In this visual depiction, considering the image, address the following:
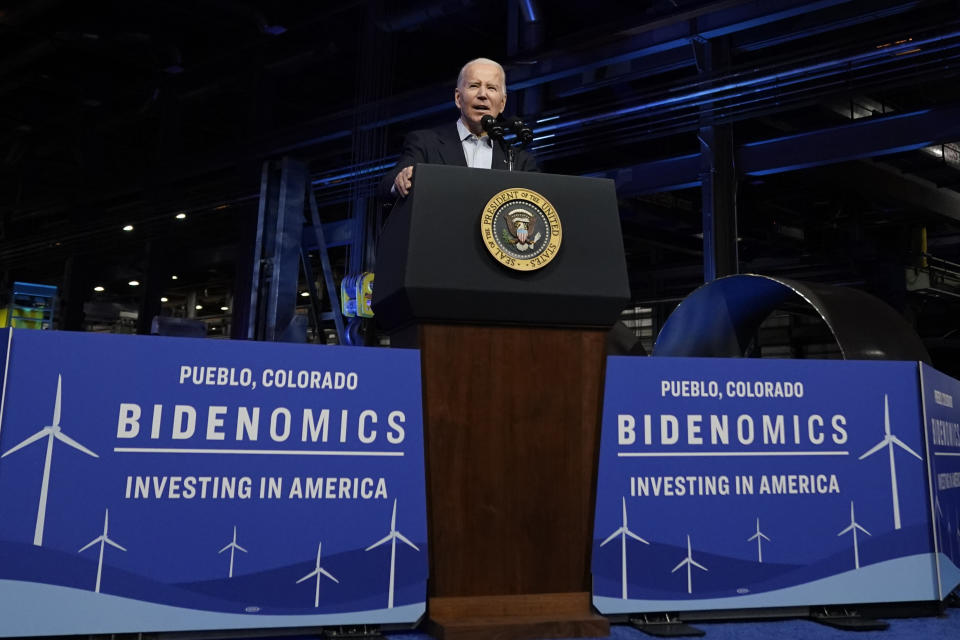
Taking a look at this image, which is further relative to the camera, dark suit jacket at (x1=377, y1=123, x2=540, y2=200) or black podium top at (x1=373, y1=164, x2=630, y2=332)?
dark suit jacket at (x1=377, y1=123, x2=540, y2=200)

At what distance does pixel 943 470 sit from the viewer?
2146 millimetres

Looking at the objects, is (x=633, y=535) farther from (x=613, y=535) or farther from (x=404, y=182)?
(x=404, y=182)

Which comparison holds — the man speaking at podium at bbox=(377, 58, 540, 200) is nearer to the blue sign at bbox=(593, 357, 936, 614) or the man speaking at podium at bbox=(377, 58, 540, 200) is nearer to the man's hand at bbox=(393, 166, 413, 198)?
the man's hand at bbox=(393, 166, 413, 198)

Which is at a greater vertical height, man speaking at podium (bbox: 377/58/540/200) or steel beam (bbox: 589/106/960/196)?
steel beam (bbox: 589/106/960/196)

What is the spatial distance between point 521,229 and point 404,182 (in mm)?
291

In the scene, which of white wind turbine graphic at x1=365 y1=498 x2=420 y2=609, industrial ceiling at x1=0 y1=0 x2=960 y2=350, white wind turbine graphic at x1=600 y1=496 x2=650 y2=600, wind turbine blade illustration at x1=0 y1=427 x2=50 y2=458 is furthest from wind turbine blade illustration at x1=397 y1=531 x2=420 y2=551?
industrial ceiling at x1=0 y1=0 x2=960 y2=350

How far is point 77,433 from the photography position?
1539 mm

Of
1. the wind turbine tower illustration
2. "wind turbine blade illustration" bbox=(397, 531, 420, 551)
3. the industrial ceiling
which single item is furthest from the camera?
the industrial ceiling

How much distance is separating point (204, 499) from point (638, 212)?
10243 mm

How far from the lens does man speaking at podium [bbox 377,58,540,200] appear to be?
6.62 ft

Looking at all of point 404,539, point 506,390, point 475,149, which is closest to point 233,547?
point 404,539

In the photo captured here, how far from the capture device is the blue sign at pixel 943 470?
6.72 feet

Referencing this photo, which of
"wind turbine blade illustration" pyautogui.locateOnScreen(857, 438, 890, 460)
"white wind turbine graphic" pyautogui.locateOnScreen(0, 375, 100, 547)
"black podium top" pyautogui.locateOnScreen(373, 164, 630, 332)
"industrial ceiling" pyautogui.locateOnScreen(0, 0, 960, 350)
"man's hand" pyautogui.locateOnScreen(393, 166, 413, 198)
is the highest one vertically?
"industrial ceiling" pyautogui.locateOnScreen(0, 0, 960, 350)

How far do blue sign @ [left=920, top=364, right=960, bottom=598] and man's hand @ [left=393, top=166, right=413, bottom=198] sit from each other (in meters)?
1.42
